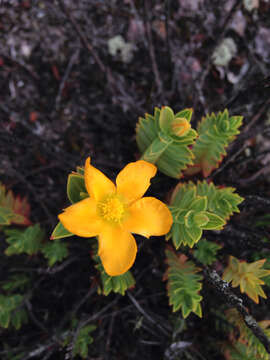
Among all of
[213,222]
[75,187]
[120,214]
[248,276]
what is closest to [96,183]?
[75,187]

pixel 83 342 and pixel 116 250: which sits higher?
pixel 116 250

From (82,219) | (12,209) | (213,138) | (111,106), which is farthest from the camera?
(111,106)

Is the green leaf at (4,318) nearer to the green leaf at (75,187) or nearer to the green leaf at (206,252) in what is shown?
the green leaf at (75,187)

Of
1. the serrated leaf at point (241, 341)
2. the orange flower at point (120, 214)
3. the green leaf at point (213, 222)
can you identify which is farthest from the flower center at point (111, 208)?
the serrated leaf at point (241, 341)

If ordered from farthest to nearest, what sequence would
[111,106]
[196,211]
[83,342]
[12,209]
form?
[111,106], [12,209], [83,342], [196,211]

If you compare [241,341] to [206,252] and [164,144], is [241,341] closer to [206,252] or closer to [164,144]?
[206,252]

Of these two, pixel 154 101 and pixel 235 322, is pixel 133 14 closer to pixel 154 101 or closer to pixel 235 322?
pixel 154 101

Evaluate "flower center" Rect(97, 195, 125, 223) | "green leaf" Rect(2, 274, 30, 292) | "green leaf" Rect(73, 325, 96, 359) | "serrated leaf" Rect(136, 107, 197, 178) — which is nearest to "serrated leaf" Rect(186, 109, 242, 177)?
"serrated leaf" Rect(136, 107, 197, 178)
